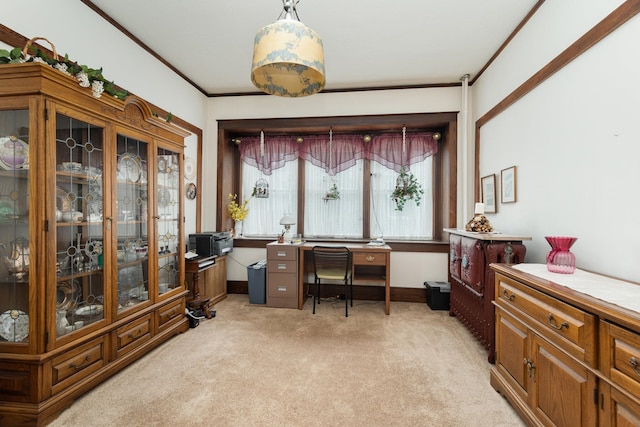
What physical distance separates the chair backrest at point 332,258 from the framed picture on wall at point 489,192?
172 centimetres

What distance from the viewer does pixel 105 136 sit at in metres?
2.06

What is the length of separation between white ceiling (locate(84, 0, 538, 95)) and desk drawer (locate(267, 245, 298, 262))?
2.33 meters

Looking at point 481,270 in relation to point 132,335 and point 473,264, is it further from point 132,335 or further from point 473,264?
point 132,335

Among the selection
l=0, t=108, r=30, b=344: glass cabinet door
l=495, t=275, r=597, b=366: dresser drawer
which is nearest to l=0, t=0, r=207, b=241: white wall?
l=0, t=108, r=30, b=344: glass cabinet door

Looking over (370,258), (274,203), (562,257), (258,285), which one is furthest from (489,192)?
(258,285)

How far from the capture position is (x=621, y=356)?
1.02 metres

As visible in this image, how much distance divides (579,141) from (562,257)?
88 centimetres

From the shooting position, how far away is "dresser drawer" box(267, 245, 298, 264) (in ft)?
12.0

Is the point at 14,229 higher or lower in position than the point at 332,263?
higher

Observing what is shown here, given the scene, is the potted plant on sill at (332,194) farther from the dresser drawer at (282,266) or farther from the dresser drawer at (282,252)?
the dresser drawer at (282,266)

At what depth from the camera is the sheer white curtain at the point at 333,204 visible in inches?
171

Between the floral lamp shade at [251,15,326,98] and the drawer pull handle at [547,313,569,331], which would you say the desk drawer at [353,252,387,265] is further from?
the floral lamp shade at [251,15,326,98]

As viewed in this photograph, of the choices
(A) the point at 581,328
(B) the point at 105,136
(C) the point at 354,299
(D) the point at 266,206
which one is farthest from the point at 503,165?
(B) the point at 105,136

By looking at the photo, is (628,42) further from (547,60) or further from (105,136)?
(105,136)
